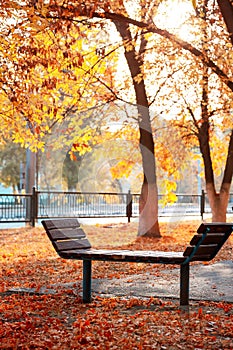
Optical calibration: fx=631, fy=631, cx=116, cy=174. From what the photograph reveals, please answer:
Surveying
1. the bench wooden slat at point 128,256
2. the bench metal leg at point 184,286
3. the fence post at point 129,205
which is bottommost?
the bench metal leg at point 184,286

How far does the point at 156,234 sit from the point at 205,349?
13.0 m

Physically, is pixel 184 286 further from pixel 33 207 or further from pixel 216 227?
pixel 33 207

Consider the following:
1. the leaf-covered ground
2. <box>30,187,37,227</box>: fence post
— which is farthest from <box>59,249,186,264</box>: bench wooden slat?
<box>30,187,37,227</box>: fence post

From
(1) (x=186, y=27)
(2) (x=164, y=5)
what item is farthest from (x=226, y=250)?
(2) (x=164, y=5)

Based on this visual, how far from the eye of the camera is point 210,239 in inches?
286

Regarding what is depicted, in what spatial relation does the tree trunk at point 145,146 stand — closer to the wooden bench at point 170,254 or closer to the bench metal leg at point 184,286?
the wooden bench at point 170,254

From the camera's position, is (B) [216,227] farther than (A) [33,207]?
No

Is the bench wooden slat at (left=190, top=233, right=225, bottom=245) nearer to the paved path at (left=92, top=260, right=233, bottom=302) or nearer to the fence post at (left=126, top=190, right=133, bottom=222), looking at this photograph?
the paved path at (left=92, top=260, right=233, bottom=302)

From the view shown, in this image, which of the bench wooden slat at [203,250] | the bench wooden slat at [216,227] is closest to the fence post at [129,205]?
the bench wooden slat at [203,250]

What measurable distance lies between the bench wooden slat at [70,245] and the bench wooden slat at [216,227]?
1.85 meters

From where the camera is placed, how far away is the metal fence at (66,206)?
945 inches

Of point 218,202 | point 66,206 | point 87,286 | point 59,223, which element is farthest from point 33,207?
point 87,286

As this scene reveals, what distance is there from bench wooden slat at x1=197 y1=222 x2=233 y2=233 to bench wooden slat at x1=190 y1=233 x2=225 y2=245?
8 cm

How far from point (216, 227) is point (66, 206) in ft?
65.3
